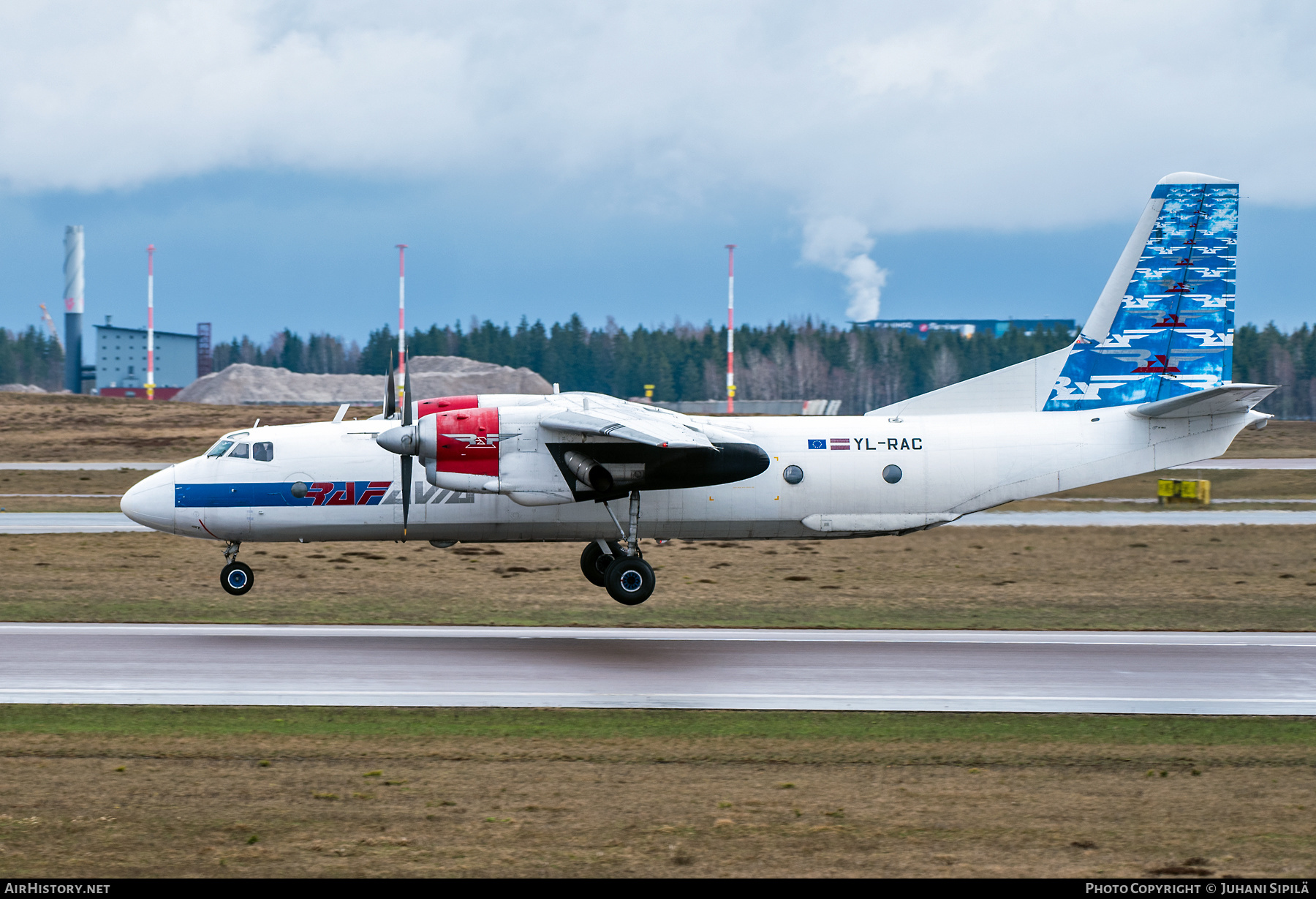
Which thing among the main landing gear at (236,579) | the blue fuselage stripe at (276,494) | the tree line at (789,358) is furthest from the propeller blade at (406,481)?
the tree line at (789,358)

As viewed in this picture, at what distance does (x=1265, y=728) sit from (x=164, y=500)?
19846 millimetres

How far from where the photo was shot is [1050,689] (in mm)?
16969

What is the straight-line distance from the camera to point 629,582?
2272cm

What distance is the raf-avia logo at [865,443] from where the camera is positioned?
23.9 metres

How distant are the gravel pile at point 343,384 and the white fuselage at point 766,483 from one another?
9348 cm

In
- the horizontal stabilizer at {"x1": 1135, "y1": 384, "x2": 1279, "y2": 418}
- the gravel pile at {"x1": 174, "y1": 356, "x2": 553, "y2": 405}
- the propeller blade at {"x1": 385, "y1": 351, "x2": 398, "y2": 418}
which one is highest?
the gravel pile at {"x1": 174, "y1": 356, "x2": 553, "y2": 405}

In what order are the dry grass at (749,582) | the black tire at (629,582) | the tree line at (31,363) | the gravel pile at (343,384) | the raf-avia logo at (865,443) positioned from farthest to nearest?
the tree line at (31,363) < the gravel pile at (343,384) < the raf-avia logo at (865,443) < the dry grass at (749,582) < the black tire at (629,582)

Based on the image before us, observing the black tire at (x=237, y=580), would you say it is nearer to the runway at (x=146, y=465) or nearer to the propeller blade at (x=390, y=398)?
the propeller blade at (x=390, y=398)

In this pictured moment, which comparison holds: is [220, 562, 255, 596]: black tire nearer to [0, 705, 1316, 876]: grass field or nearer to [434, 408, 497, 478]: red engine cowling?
[434, 408, 497, 478]: red engine cowling

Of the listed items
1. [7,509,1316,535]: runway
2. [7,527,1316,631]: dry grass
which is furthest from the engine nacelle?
[7,509,1316,535]: runway

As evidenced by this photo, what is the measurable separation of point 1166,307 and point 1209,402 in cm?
280

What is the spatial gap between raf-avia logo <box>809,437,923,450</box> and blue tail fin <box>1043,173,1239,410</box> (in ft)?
11.9

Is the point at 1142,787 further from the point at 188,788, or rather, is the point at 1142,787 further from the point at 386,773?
the point at 188,788

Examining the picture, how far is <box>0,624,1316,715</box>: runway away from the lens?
53.1 feet
